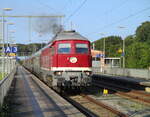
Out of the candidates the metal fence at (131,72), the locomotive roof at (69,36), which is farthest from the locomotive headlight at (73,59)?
the metal fence at (131,72)

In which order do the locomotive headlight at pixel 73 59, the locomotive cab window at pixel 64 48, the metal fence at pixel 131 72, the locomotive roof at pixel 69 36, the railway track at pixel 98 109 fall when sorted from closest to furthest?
the railway track at pixel 98 109 → the locomotive headlight at pixel 73 59 → the locomotive cab window at pixel 64 48 → the locomotive roof at pixel 69 36 → the metal fence at pixel 131 72

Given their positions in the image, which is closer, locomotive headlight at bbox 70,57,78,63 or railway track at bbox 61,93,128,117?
railway track at bbox 61,93,128,117

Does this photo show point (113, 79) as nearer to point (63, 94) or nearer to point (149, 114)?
point (63, 94)

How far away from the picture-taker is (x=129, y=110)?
42.8 ft

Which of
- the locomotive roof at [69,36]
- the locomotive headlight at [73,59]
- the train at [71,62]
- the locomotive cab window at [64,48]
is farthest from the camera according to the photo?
the locomotive roof at [69,36]

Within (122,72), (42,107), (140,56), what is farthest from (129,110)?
(140,56)

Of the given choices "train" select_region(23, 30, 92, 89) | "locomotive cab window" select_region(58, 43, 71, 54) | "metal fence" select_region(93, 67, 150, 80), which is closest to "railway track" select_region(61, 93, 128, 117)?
"train" select_region(23, 30, 92, 89)

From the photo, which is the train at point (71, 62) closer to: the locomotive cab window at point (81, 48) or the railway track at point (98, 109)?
the locomotive cab window at point (81, 48)

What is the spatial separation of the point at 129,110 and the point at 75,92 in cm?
743

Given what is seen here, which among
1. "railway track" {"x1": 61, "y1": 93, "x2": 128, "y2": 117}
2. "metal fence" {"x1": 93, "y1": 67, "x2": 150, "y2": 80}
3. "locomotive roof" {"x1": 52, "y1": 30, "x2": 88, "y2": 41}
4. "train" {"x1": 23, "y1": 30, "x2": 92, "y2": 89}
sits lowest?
"railway track" {"x1": 61, "y1": 93, "x2": 128, "y2": 117}

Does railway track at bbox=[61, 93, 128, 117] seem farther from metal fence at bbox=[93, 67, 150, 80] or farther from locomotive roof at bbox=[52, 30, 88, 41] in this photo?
metal fence at bbox=[93, 67, 150, 80]

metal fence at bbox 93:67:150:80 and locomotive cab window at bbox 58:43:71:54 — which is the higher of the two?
locomotive cab window at bbox 58:43:71:54

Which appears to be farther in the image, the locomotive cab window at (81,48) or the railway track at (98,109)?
the locomotive cab window at (81,48)

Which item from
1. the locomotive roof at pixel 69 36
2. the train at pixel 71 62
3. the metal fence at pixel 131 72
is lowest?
the metal fence at pixel 131 72
